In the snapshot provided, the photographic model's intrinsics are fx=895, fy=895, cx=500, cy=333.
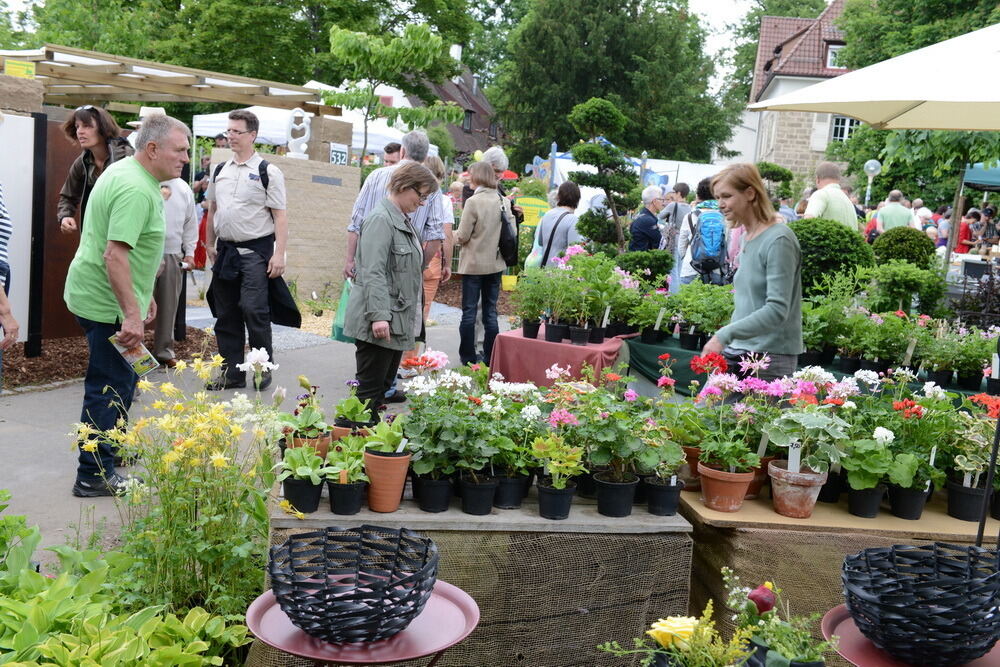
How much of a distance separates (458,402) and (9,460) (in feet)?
10.2

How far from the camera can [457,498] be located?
313 centimetres

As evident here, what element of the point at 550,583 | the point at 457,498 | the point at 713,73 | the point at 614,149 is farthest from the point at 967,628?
the point at 713,73

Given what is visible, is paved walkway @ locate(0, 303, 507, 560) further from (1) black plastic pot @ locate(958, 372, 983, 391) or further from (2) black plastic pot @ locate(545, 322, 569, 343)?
(1) black plastic pot @ locate(958, 372, 983, 391)

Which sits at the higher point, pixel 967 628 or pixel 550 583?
pixel 967 628

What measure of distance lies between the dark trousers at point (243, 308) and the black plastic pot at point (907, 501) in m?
4.44

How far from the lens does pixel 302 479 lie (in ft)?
9.45

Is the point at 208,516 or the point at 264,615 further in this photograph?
the point at 208,516

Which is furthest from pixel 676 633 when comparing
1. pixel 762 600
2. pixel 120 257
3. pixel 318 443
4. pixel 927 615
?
pixel 120 257

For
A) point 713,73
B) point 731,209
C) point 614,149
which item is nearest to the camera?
point 731,209

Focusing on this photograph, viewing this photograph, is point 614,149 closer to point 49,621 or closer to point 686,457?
point 686,457

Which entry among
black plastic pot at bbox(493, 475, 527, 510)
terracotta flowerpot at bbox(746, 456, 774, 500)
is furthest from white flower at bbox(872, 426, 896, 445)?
black plastic pot at bbox(493, 475, 527, 510)

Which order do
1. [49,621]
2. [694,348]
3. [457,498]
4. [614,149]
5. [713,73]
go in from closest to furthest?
[49,621]
[457,498]
[694,348]
[614,149]
[713,73]

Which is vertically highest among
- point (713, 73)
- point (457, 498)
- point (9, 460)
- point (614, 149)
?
point (713, 73)

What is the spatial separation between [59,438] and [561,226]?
15.4ft
